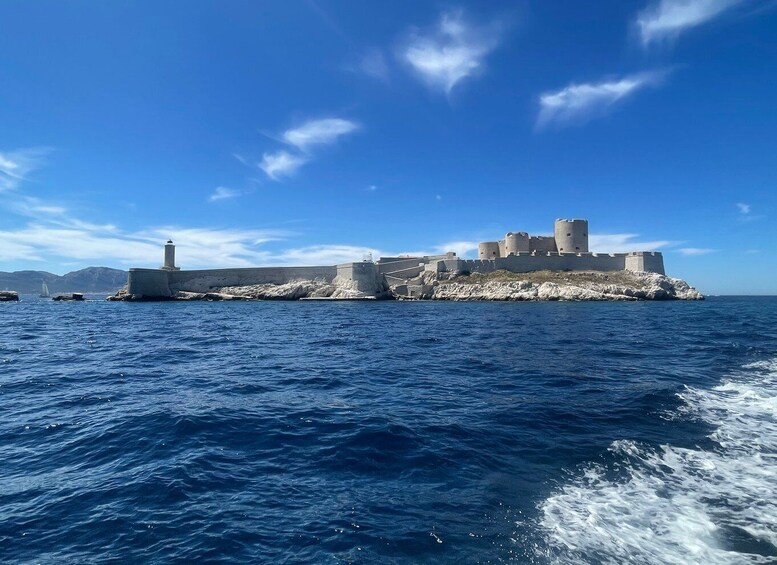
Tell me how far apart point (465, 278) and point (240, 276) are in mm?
36521

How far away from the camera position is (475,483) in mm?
5543

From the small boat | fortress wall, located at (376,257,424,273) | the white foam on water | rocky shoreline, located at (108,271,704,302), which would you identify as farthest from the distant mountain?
the white foam on water

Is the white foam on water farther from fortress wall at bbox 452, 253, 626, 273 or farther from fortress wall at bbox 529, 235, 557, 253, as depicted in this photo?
fortress wall at bbox 529, 235, 557, 253

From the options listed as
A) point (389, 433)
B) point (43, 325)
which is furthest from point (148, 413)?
point (43, 325)

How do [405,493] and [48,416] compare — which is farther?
[48,416]

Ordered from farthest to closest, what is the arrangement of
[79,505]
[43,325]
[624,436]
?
[43,325], [624,436], [79,505]

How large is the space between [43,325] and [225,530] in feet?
104

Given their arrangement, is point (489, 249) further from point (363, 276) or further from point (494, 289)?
point (363, 276)

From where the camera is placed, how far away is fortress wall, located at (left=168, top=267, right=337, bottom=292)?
69.1 metres

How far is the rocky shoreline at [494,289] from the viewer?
59.0 meters

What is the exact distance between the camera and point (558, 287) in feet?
192

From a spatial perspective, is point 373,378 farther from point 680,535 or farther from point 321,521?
point 680,535

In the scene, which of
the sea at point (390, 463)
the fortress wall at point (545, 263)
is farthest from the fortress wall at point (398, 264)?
the sea at point (390, 463)

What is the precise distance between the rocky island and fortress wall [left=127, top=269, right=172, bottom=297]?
128mm
